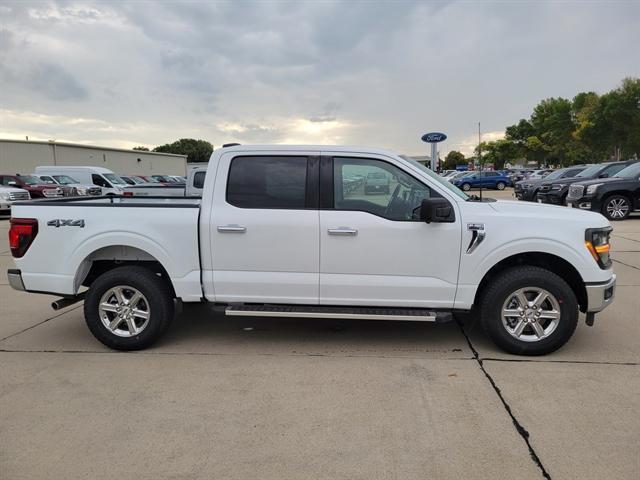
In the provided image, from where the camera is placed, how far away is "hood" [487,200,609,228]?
433 cm

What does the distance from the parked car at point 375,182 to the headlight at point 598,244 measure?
181 cm

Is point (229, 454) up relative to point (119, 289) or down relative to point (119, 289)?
down

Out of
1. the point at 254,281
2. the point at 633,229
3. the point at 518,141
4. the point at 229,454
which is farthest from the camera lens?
the point at 518,141

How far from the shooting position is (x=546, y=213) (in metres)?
4.42

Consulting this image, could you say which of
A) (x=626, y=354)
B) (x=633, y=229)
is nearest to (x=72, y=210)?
(x=626, y=354)

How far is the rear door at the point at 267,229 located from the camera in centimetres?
441

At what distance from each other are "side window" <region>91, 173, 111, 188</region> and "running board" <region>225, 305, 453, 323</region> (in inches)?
935

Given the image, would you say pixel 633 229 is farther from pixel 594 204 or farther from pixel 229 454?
pixel 229 454

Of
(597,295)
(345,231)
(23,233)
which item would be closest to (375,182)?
(345,231)

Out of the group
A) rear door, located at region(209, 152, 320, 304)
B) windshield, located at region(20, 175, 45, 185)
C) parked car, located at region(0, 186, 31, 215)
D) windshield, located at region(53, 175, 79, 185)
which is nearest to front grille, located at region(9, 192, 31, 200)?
parked car, located at region(0, 186, 31, 215)

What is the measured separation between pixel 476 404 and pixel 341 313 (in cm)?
136

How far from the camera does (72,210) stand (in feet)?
15.1

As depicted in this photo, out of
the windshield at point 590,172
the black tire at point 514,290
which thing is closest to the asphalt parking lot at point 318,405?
the black tire at point 514,290

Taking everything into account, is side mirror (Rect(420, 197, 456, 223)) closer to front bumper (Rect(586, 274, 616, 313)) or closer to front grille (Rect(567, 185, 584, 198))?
front bumper (Rect(586, 274, 616, 313))
